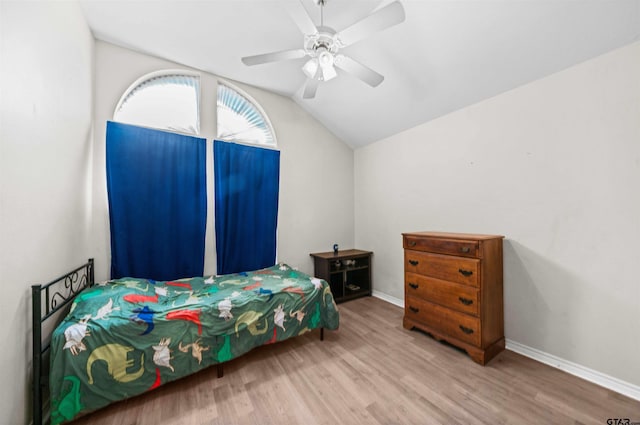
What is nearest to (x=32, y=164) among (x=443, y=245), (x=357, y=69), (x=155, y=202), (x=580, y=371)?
(x=155, y=202)

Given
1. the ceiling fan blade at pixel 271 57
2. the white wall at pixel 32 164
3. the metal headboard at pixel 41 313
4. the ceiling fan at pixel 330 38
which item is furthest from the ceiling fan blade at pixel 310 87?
the metal headboard at pixel 41 313

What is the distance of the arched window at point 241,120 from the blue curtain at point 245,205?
21 centimetres

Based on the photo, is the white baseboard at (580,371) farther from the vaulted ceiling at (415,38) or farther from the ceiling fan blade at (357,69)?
the ceiling fan blade at (357,69)

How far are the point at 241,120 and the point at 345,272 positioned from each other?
2537 millimetres

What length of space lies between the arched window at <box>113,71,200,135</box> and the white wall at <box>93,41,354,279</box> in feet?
0.29

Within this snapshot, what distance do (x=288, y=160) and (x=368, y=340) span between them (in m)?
2.43

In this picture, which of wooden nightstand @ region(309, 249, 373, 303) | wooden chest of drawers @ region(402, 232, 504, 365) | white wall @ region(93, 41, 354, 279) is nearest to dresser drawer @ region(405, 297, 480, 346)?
wooden chest of drawers @ region(402, 232, 504, 365)

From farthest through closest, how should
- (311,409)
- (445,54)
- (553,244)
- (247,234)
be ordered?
(247,234), (445,54), (553,244), (311,409)

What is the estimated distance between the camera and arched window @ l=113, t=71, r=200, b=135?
96.6 inches

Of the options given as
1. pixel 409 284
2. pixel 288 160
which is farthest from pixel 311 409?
pixel 288 160

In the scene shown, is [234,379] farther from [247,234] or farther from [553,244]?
[553,244]

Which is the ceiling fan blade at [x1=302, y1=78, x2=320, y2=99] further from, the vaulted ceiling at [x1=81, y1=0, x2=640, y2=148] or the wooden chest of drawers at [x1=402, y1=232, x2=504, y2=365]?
the wooden chest of drawers at [x1=402, y1=232, x2=504, y2=365]

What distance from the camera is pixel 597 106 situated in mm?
1684

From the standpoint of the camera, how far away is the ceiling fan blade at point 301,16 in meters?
1.31
